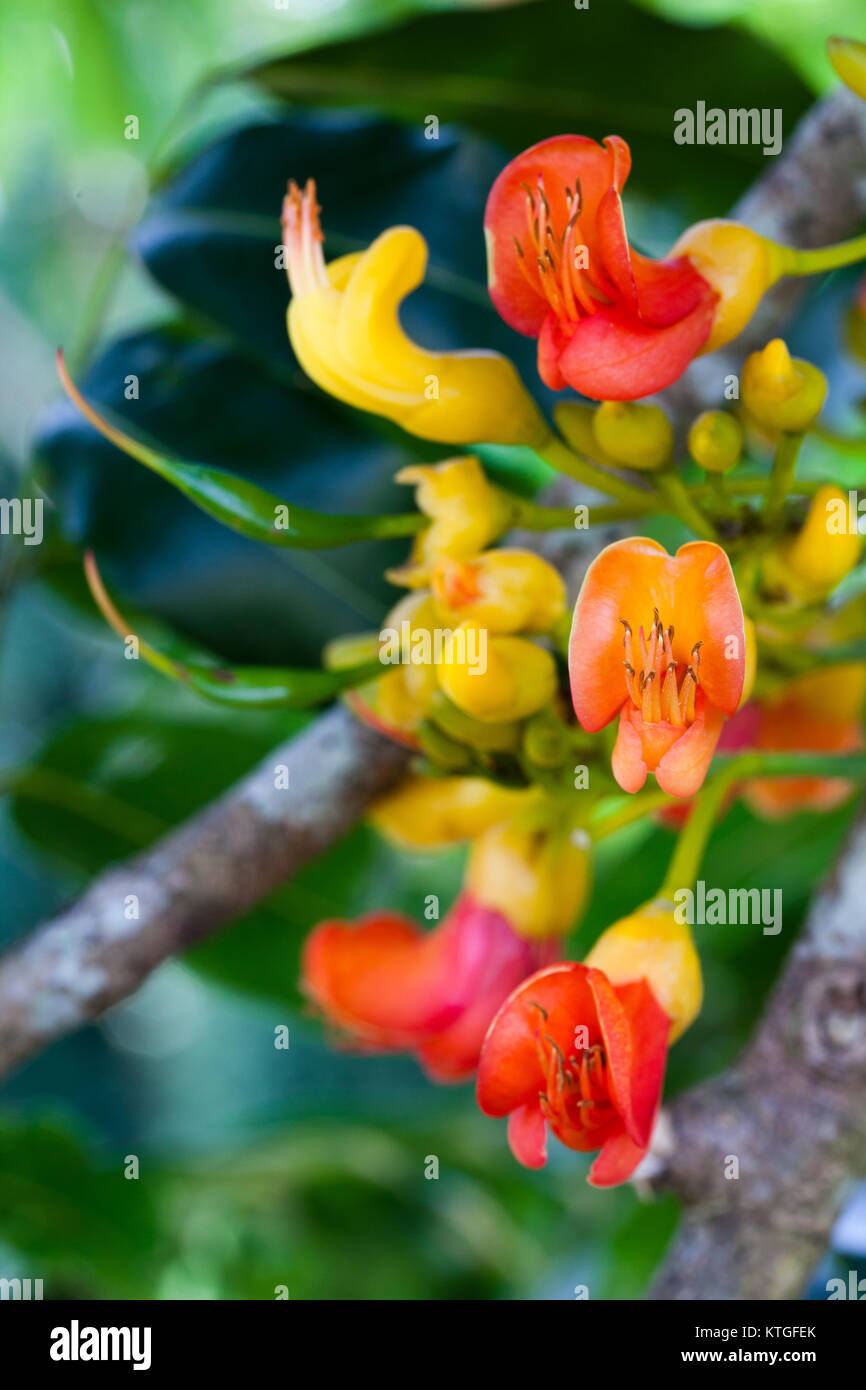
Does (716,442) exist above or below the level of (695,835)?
above

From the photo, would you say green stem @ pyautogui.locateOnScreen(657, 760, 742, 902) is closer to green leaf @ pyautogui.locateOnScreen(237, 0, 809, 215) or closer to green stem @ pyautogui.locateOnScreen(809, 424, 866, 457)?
green stem @ pyautogui.locateOnScreen(809, 424, 866, 457)

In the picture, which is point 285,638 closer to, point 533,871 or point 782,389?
point 533,871

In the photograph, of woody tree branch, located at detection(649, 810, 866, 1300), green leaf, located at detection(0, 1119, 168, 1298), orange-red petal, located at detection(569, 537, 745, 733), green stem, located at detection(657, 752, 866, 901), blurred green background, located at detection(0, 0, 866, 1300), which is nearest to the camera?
orange-red petal, located at detection(569, 537, 745, 733)

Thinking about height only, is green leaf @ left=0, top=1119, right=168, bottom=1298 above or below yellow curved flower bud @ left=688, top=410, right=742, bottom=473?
below

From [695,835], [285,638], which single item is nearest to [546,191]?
[695,835]

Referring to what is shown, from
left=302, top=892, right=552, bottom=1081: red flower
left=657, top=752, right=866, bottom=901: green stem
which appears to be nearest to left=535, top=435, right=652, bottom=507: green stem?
left=657, top=752, right=866, bottom=901: green stem

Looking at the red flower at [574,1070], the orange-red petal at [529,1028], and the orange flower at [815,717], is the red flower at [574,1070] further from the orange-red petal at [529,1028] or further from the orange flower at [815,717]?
the orange flower at [815,717]
